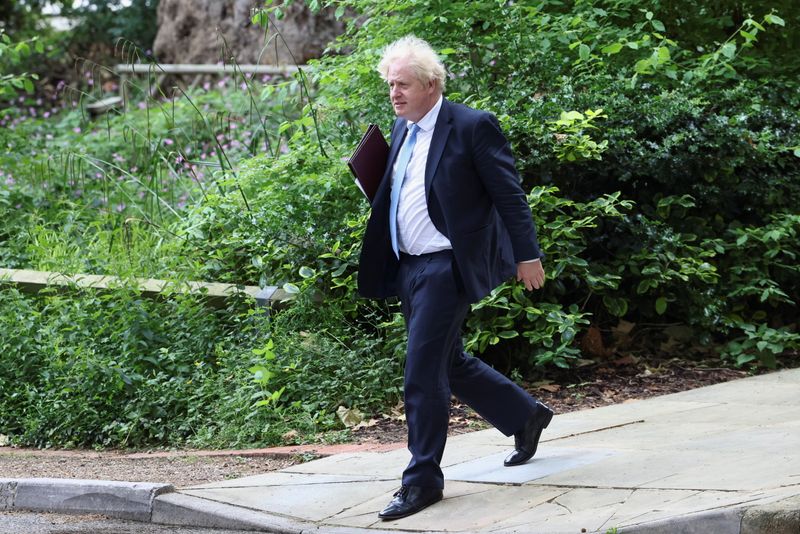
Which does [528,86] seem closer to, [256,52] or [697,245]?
[697,245]

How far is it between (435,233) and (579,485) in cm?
123

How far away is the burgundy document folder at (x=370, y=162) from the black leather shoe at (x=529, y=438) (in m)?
1.26

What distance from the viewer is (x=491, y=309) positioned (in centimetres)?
750

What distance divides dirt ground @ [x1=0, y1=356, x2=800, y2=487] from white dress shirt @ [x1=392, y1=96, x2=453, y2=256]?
1.74 metres

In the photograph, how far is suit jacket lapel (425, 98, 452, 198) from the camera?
490 centimetres

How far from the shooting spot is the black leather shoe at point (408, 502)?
15.5 ft

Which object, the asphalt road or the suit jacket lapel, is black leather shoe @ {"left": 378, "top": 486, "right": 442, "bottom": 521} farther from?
the suit jacket lapel

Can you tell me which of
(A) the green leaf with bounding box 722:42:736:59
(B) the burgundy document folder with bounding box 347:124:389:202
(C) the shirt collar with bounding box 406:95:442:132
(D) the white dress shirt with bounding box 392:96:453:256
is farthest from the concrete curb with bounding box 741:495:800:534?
(A) the green leaf with bounding box 722:42:736:59

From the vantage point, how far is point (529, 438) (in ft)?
17.6

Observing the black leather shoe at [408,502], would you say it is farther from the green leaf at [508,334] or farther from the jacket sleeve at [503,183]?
the green leaf at [508,334]

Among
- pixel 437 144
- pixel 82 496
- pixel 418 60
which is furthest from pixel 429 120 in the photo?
pixel 82 496

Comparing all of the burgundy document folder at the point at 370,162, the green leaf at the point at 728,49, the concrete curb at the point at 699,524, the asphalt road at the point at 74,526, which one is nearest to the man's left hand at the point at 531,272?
the burgundy document folder at the point at 370,162

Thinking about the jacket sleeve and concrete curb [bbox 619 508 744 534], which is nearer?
concrete curb [bbox 619 508 744 534]

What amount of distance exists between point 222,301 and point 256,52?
28.7 ft
